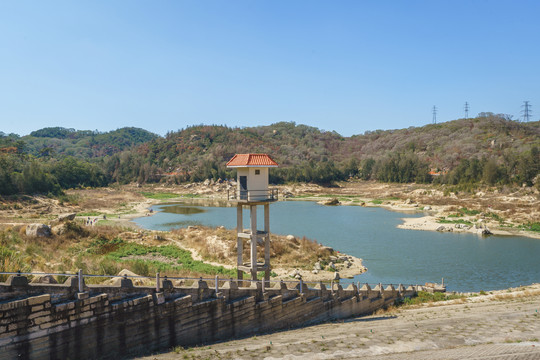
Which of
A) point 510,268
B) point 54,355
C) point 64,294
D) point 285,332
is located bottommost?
point 510,268

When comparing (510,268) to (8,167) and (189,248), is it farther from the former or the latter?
(8,167)

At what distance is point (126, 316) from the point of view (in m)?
10.6

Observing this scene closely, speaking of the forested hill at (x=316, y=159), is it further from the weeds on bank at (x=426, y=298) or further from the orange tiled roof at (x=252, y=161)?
the weeds on bank at (x=426, y=298)

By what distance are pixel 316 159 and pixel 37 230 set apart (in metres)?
158

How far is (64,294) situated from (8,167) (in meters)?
73.9

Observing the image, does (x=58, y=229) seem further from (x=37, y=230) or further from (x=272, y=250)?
(x=272, y=250)

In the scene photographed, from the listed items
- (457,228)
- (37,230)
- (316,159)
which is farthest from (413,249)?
(316,159)

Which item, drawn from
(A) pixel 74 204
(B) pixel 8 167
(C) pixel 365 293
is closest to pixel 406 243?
(C) pixel 365 293

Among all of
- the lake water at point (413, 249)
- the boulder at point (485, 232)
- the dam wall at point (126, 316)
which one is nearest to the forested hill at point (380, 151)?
the boulder at point (485, 232)

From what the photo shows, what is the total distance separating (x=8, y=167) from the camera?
70.8 metres

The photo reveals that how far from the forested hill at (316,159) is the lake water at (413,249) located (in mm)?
31446

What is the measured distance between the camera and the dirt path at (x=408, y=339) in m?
11.2

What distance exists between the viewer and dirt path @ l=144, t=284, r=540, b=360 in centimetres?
1116

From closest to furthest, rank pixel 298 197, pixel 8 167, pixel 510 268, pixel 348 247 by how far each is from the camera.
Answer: pixel 510 268 < pixel 348 247 < pixel 8 167 < pixel 298 197
